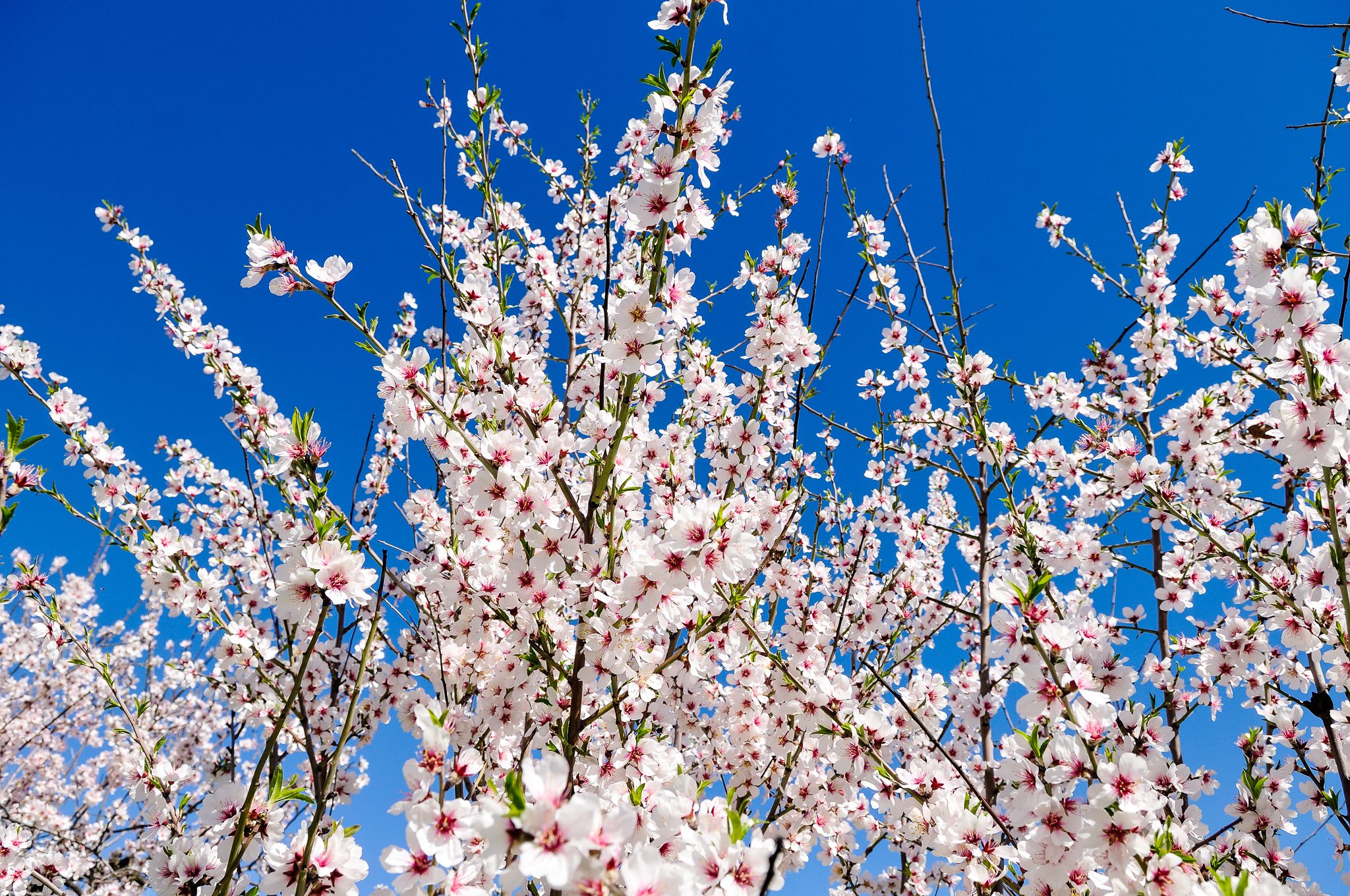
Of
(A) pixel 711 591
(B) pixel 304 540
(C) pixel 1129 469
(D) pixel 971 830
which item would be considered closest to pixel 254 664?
(B) pixel 304 540

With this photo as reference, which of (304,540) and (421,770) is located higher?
(304,540)

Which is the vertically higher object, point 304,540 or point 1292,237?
point 1292,237

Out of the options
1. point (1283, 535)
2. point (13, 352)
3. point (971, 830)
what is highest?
point (13, 352)

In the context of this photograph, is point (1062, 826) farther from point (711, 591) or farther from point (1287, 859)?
point (1287, 859)

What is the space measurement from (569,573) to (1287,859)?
3716 mm

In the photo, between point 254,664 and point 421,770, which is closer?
point 421,770

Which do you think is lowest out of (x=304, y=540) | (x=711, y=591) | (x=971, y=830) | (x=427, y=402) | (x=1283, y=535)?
(x=971, y=830)

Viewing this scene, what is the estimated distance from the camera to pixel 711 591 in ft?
8.59

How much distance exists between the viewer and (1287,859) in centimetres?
331

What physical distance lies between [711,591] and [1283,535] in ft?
11.7

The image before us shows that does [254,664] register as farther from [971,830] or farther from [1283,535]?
[1283,535]

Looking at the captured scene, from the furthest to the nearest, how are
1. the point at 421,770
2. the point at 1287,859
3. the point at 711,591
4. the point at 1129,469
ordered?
the point at 1129,469 < the point at 1287,859 < the point at 711,591 < the point at 421,770

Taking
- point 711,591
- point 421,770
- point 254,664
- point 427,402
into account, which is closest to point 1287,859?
point 711,591

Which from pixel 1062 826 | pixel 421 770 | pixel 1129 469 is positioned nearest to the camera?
pixel 421 770
